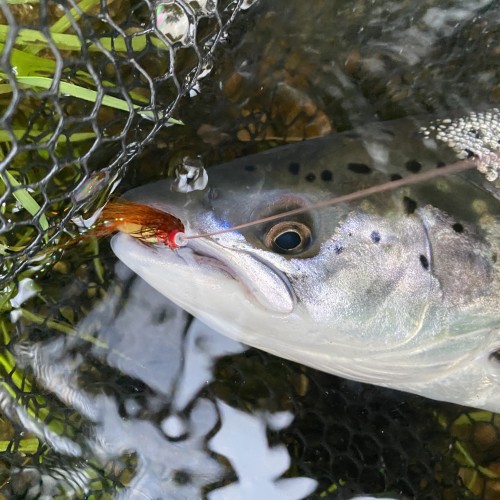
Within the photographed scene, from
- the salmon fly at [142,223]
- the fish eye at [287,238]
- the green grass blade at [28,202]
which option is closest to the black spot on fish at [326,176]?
the fish eye at [287,238]

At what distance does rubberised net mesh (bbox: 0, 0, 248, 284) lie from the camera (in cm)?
193

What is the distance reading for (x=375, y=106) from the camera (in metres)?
2.47

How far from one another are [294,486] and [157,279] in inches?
44.7

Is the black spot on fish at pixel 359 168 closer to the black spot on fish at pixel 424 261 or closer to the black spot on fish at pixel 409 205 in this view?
the black spot on fish at pixel 409 205

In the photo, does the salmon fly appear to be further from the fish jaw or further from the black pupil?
the black pupil

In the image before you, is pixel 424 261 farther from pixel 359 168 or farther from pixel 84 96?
pixel 84 96

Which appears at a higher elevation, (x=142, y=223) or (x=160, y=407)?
(x=142, y=223)

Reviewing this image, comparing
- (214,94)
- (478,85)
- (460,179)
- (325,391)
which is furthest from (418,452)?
(214,94)

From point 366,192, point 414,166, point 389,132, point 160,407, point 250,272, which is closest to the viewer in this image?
point 250,272

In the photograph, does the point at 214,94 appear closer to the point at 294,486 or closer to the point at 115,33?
the point at 115,33

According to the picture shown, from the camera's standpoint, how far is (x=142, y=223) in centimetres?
204

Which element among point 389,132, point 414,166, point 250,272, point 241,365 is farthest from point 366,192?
point 241,365

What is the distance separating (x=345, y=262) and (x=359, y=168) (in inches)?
14.7

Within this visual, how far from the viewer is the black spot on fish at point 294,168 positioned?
2.03 metres
